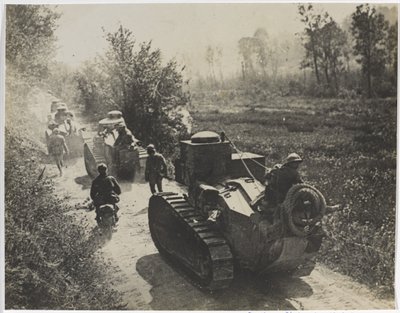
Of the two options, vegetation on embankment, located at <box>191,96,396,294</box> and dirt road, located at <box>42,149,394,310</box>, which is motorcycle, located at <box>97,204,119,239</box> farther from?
vegetation on embankment, located at <box>191,96,396,294</box>

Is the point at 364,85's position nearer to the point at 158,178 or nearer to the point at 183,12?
the point at 183,12

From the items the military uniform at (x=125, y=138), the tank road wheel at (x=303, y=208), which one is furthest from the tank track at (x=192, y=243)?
the military uniform at (x=125, y=138)

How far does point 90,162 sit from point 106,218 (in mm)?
1848

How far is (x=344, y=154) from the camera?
9305mm

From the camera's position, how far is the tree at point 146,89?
31.5ft

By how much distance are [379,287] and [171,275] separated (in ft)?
10.9

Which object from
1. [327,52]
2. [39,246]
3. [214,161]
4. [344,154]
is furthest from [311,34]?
[39,246]

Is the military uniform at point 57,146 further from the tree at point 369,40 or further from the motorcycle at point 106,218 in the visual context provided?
the tree at point 369,40

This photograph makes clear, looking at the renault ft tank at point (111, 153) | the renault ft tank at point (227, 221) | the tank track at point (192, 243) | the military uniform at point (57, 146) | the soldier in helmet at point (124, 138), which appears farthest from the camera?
the soldier in helmet at point (124, 138)

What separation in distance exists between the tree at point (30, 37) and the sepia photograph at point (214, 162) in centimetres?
3

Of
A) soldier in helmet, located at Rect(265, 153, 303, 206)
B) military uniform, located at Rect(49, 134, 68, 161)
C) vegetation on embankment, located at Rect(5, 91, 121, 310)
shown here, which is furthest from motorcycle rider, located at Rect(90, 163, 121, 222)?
Answer: soldier in helmet, located at Rect(265, 153, 303, 206)

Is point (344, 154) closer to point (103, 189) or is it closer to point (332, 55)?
point (332, 55)

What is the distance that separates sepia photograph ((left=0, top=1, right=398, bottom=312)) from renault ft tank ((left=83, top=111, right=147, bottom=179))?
42 cm

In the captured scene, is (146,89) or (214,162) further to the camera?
(146,89)
